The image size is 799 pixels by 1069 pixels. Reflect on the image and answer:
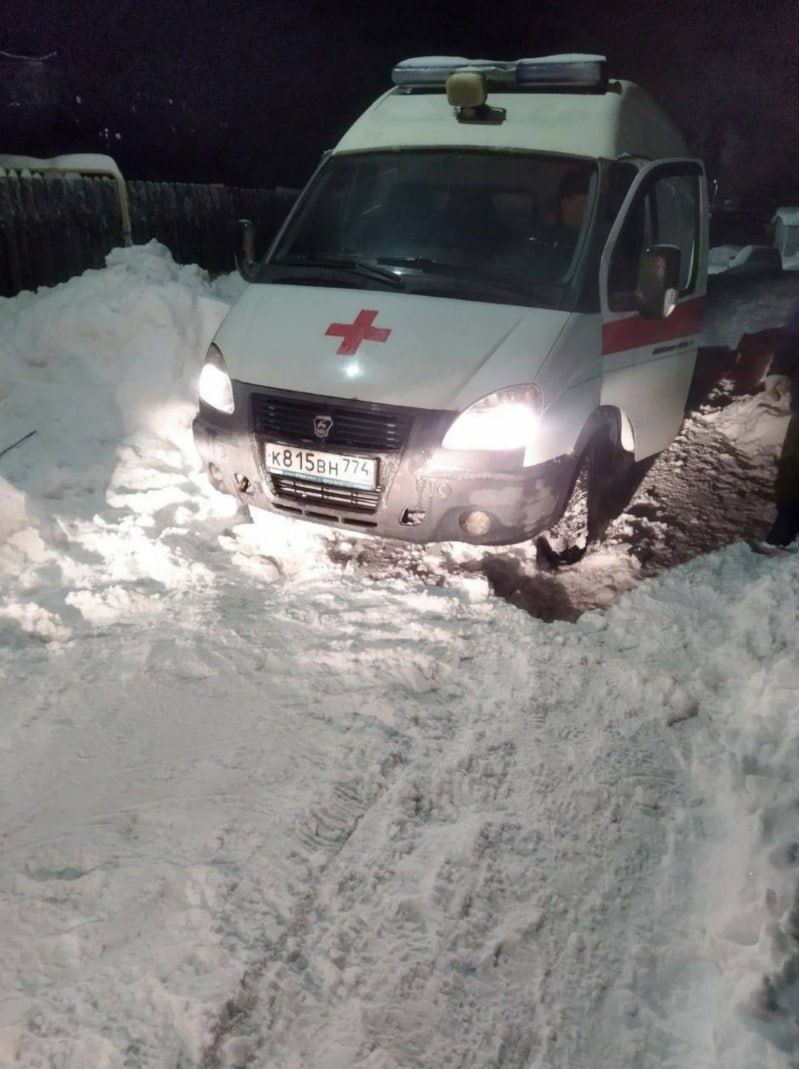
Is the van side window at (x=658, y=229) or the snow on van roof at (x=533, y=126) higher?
the snow on van roof at (x=533, y=126)

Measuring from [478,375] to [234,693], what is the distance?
70.3 inches

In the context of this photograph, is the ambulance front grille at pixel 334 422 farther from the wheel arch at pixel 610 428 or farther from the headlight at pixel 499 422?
the wheel arch at pixel 610 428

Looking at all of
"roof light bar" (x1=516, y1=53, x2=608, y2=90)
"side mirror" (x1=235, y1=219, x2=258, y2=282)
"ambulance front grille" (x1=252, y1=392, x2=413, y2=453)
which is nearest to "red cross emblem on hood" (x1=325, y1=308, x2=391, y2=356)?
"ambulance front grille" (x1=252, y1=392, x2=413, y2=453)

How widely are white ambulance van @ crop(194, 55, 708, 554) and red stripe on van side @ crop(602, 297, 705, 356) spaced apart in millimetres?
19

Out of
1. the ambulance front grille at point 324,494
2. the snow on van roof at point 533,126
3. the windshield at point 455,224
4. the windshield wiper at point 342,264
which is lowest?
the ambulance front grille at point 324,494

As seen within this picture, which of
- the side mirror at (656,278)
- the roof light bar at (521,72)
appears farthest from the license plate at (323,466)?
the roof light bar at (521,72)

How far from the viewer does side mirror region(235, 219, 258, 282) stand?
17.3ft

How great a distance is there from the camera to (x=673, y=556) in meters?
4.77

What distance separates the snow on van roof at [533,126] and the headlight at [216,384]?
1.73 metres

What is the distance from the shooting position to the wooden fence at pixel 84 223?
7848 mm

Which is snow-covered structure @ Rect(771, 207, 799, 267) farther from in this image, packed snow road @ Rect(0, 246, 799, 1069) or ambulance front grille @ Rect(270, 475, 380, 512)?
ambulance front grille @ Rect(270, 475, 380, 512)

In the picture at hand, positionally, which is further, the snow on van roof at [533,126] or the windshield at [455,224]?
the snow on van roof at [533,126]

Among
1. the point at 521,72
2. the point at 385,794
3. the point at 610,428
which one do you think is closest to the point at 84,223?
the point at 521,72

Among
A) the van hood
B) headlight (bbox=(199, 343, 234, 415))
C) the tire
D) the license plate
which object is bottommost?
the tire
